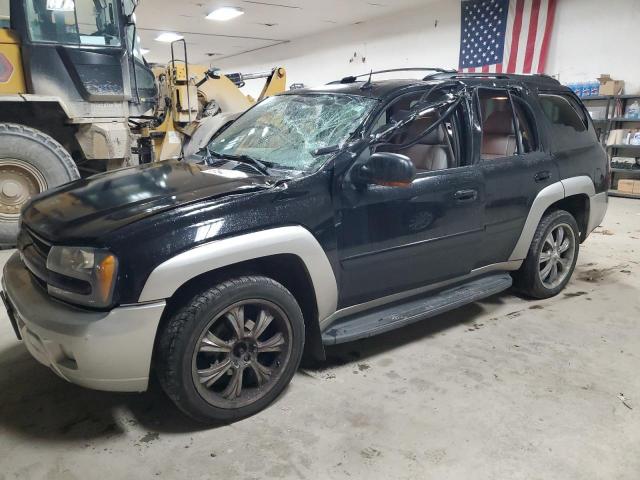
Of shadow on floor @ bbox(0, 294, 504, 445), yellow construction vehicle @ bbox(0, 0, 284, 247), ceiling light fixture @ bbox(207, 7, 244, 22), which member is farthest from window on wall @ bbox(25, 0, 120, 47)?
ceiling light fixture @ bbox(207, 7, 244, 22)

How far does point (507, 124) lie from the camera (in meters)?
3.40

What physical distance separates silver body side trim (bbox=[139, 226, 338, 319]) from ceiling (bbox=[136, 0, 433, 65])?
9657mm

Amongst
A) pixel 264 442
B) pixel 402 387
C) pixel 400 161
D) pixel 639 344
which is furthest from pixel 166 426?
pixel 639 344

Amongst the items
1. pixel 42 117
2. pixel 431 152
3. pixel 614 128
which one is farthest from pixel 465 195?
pixel 614 128

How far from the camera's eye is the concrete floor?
77.4 inches

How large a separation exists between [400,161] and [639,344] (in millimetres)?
2020

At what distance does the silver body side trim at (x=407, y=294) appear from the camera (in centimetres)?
254

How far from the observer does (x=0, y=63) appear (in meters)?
4.85

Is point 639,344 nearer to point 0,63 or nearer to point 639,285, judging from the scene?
point 639,285

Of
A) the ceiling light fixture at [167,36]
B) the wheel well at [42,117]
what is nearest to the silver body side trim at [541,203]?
the wheel well at [42,117]

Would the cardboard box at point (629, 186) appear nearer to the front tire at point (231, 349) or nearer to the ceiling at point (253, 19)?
the ceiling at point (253, 19)

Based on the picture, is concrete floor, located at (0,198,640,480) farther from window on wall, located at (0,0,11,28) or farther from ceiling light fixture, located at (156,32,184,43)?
ceiling light fixture, located at (156,32,184,43)

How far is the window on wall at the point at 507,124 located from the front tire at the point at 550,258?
0.57 m

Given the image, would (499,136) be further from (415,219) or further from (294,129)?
(294,129)
